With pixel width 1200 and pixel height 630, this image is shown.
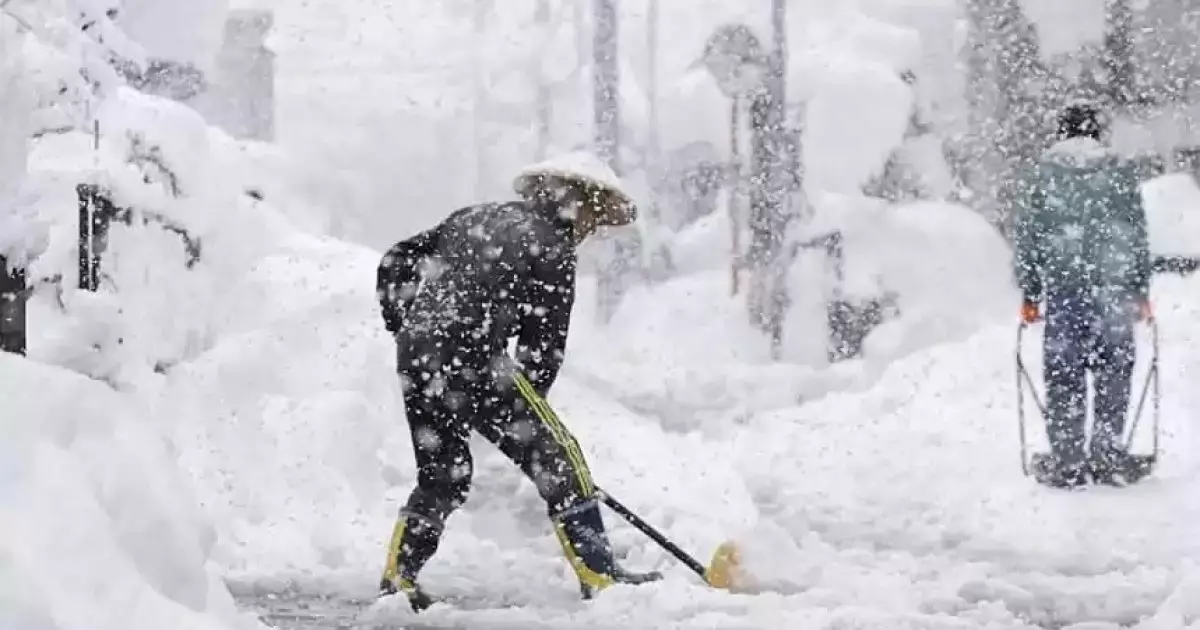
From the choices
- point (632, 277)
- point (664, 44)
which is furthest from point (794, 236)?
point (664, 44)

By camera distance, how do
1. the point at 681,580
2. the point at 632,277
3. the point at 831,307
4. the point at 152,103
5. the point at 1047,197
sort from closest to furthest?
the point at 681,580 < the point at 1047,197 < the point at 152,103 < the point at 831,307 < the point at 632,277

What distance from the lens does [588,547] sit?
5176 millimetres

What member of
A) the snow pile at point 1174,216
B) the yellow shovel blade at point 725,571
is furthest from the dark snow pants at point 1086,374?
the snow pile at point 1174,216

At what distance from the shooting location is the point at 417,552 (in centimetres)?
519

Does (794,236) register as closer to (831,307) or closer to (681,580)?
(831,307)

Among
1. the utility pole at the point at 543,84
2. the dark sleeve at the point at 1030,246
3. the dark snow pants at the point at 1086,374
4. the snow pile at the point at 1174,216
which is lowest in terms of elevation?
the dark snow pants at the point at 1086,374

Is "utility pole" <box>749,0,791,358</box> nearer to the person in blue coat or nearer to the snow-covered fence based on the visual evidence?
the person in blue coat

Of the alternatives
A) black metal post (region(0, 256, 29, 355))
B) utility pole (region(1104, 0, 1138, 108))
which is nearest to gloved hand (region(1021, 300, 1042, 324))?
black metal post (region(0, 256, 29, 355))

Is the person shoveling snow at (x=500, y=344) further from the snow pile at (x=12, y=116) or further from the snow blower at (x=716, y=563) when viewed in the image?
the snow pile at (x=12, y=116)

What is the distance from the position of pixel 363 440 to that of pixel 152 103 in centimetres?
280

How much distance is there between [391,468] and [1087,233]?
3.63 meters

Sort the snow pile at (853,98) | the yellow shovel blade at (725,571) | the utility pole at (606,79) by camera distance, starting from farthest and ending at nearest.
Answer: the snow pile at (853,98) → the utility pole at (606,79) → the yellow shovel blade at (725,571)

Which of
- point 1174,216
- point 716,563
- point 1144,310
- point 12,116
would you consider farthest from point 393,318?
point 1174,216

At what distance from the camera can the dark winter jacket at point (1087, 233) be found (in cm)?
817
